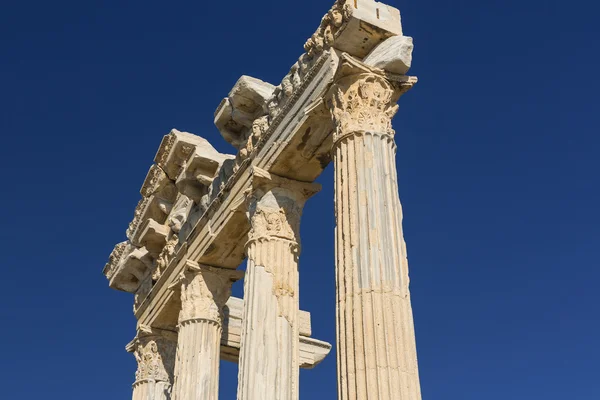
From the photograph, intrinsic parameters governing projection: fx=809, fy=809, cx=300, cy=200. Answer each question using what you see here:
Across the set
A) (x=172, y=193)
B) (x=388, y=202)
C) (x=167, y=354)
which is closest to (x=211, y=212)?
(x=172, y=193)

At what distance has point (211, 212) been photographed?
18.3m

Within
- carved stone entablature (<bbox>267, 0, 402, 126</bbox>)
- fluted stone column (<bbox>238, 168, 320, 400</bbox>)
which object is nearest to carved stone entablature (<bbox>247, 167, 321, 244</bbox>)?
fluted stone column (<bbox>238, 168, 320, 400</bbox>)

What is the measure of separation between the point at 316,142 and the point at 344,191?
295 cm

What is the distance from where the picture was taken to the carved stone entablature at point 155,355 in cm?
2130

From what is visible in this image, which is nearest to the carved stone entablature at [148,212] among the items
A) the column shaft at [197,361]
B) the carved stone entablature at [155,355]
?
the carved stone entablature at [155,355]

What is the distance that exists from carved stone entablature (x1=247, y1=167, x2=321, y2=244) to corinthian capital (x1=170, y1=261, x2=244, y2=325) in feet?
10.7

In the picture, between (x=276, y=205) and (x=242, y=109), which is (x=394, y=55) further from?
(x=242, y=109)

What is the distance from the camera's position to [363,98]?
42.4ft

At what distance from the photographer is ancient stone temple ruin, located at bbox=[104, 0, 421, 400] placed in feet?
36.9

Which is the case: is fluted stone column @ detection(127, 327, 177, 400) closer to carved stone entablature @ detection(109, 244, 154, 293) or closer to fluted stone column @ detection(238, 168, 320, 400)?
carved stone entablature @ detection(109, 244, 154, 293)

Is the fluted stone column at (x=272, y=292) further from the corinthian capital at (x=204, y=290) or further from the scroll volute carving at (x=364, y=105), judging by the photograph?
the corinthian capital at (x=204, y=290)

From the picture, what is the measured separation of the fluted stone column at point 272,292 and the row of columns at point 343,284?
0.8 inches

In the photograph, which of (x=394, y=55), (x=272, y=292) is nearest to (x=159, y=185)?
(x=272, y=292)

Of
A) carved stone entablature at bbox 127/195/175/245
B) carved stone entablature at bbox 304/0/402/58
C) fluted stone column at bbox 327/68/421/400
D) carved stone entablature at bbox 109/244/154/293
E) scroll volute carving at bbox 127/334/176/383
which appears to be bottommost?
fluted stone column at bbox 327/68/421/400
